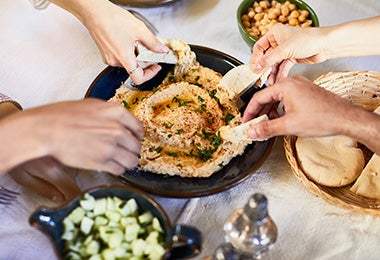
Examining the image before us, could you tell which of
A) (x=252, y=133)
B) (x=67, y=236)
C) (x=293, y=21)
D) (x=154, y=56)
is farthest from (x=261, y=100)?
(x=67, y=236)

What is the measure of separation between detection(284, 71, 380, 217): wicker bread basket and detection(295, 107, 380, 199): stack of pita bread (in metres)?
0.02

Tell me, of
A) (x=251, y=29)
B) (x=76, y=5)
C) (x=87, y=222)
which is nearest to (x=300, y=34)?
(x=251, y=29)

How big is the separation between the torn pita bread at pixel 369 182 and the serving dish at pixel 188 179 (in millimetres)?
211

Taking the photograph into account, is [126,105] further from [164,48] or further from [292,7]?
[292,7]

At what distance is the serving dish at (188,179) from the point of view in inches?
42.1

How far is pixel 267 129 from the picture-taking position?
1066 millimetres

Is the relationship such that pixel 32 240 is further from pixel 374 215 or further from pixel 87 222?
pixel 374 215

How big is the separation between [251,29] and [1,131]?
82 cm

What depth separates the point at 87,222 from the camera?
0.91 meters

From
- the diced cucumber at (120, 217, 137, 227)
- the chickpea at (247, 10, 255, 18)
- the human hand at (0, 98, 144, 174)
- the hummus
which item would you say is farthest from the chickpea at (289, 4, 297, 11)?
the diced cucumber at (120, 217, 137, 227)

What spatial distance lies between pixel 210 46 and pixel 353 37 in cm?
42

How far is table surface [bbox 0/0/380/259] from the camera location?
1084 mm

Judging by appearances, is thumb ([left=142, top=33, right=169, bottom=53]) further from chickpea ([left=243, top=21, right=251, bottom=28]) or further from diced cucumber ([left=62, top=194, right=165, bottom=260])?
diced cucumber ([left=62, top=194, right=165, bottom=260])

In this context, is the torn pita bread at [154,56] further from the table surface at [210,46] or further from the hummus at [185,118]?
the table surface at [210,46]
